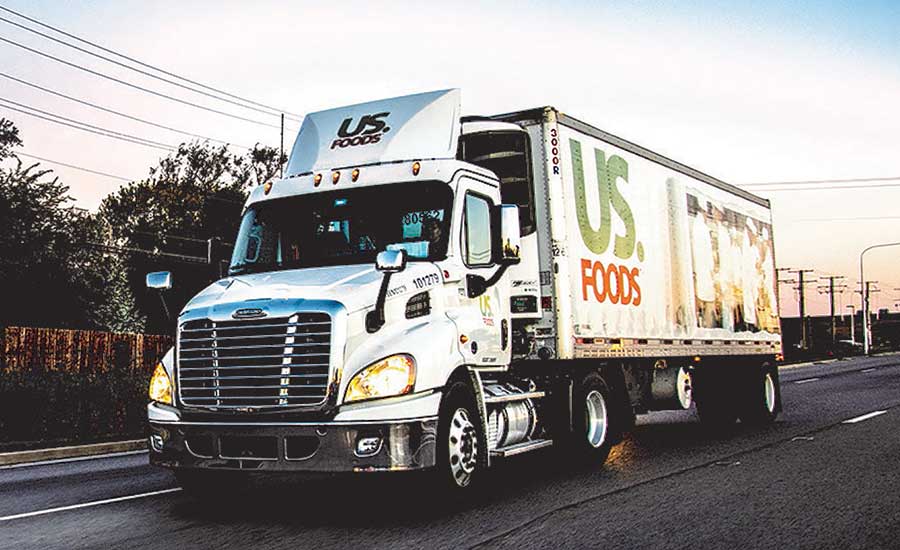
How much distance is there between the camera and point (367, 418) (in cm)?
793

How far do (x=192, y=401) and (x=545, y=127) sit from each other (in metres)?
5.12

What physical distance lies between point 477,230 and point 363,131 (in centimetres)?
169

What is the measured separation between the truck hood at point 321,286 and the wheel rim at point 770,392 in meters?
10.9

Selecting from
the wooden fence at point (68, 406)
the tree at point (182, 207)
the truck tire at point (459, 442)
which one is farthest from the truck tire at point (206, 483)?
the tree at point (182, 207)

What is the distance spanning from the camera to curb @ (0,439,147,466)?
1525 cm

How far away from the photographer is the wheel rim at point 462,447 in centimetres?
861

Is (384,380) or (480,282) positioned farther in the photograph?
(480,282)

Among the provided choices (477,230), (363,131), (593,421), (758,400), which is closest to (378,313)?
(477,230)

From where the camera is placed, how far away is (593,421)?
11945 millimetres

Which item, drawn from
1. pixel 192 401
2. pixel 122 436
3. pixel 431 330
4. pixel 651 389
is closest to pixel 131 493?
pixel 192 401

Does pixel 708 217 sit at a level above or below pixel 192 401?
above

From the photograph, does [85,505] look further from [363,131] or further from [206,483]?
[363,131]

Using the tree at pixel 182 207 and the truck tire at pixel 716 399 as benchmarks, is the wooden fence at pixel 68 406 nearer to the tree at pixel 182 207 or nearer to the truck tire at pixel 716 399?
the truck tire at pixel 716 399

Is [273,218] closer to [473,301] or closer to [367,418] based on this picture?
[473,301]
